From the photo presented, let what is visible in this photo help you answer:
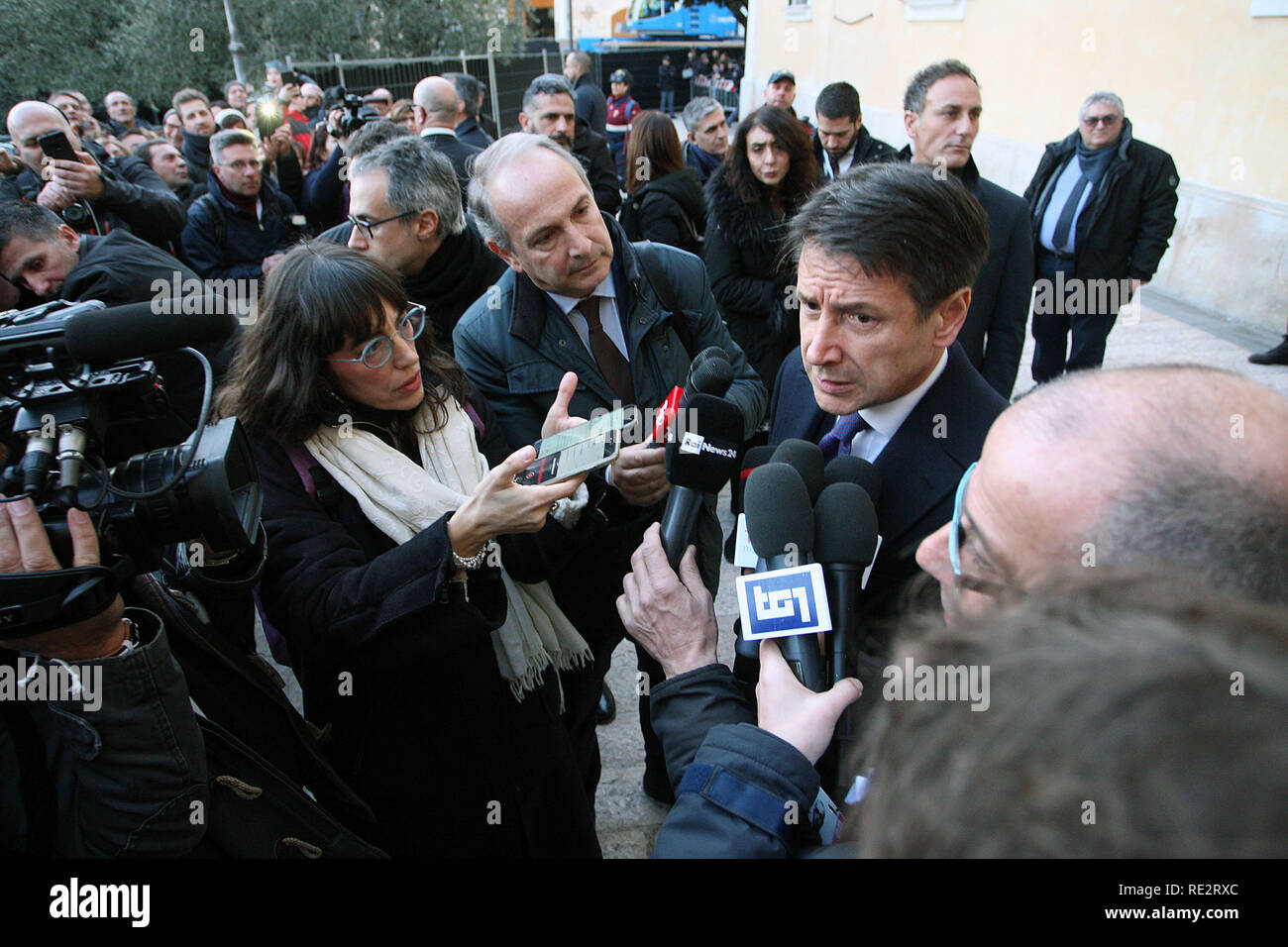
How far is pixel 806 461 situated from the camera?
1304 millimetres

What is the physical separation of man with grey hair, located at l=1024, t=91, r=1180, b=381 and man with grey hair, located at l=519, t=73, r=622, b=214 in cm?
259

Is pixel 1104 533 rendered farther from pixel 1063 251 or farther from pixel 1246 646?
pixel 1063 251

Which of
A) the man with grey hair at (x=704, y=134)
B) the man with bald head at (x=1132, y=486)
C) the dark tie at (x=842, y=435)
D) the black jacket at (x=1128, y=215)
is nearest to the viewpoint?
the man with bald head at (x=1132, y=486)

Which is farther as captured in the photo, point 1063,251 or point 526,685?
point 1063,251

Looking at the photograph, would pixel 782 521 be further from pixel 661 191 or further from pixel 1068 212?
pixel 1068 212

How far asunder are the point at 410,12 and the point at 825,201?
14687 mm

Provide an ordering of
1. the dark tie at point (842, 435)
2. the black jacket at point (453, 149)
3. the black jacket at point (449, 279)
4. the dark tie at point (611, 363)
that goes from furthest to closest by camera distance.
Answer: the black jacket at point (453, 149) < the black jacket at point (449, 279) < the dark tie at point (611, 363) < the dark tie at point (842, 435)

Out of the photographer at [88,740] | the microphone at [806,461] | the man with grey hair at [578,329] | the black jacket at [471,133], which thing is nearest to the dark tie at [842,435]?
the microphone at [806,461]

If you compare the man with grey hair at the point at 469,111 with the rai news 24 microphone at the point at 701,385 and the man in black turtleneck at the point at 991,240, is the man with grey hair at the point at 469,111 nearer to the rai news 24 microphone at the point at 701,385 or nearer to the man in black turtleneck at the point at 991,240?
the man in black turtleneck at the point at 991,240

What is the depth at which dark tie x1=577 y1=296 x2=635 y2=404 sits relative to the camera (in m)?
2.27

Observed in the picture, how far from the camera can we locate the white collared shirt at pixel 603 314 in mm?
2275

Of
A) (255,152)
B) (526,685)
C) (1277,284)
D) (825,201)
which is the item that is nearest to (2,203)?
(255,152)

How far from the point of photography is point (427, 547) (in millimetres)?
1564

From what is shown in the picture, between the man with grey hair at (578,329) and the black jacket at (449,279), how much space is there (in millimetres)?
591
